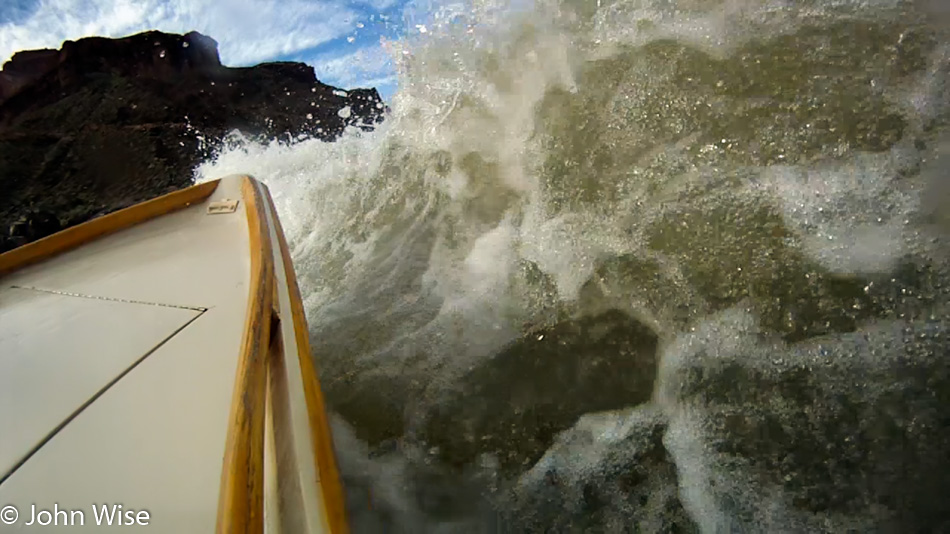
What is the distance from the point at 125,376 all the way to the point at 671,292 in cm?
162

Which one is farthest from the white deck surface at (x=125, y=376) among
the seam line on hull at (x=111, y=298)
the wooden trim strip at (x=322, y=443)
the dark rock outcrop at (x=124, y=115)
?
the dark rock outcrop at (x=124, y=115)

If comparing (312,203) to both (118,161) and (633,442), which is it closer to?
(633,442)

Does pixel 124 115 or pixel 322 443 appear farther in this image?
pixel 124 115

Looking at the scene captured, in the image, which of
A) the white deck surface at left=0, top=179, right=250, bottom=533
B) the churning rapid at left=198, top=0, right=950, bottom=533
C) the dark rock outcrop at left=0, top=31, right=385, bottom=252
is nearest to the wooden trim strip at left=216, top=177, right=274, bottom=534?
the white deck surface at left=0, top=179, right=250, bottom=533

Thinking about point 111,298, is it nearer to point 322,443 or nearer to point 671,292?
point 322,443

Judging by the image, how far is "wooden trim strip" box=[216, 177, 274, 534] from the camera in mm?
629

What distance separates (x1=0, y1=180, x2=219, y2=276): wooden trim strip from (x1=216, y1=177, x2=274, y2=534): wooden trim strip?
2.86 feet

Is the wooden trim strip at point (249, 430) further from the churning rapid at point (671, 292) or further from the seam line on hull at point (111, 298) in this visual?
the churning rapid at point (671, 292)

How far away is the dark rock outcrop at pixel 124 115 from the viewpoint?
33.3 ft

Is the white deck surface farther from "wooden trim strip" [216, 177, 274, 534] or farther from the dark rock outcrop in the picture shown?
the dark rock outcrop

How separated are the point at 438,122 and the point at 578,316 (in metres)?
1.51

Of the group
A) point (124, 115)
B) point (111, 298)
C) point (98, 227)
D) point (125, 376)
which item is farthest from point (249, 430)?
point (124, 115)

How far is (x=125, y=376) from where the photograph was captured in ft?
3.26

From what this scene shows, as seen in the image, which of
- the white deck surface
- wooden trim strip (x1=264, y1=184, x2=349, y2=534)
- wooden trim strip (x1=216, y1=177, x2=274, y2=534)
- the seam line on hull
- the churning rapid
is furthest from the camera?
the churning rapid
